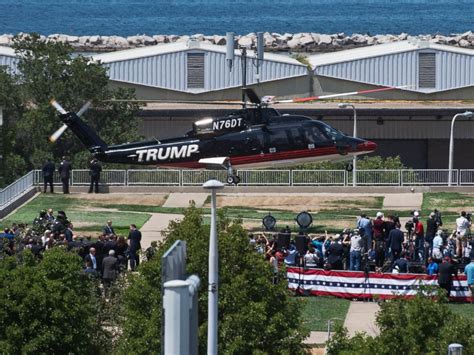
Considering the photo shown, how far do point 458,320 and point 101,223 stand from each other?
75.9 ft

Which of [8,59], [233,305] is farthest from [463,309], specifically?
[8,59]

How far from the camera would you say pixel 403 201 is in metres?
52.6

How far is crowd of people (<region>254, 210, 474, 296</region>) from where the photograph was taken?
3791cm

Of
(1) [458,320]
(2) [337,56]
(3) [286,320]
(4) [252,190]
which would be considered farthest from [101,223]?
(2) [337,56]

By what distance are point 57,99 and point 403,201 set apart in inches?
574

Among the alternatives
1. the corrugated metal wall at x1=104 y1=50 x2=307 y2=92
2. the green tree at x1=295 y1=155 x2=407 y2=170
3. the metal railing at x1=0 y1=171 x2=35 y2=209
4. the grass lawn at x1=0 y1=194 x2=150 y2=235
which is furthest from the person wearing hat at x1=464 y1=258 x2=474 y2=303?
the corrugated metal wall at x1=104 y1=50 x2=307 y2=92

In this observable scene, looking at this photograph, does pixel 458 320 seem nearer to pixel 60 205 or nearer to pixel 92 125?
pixel 60 205

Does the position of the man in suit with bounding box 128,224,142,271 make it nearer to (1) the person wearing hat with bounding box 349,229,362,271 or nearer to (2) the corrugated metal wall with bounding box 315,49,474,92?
(1) the person wearing hat with bounding box 349,229,362,271

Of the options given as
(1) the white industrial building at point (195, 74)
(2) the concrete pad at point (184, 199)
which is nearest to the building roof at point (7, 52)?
(1) the white industrial building at point (195, 74)

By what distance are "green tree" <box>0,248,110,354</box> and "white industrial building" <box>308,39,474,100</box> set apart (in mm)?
44107

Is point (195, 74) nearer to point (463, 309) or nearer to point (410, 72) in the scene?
point (410, 72)

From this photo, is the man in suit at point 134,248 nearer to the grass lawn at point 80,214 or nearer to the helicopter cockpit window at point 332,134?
the grass lawn at point 80,214

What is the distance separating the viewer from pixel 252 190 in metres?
54.5

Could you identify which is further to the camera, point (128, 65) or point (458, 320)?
point (128, 65)
